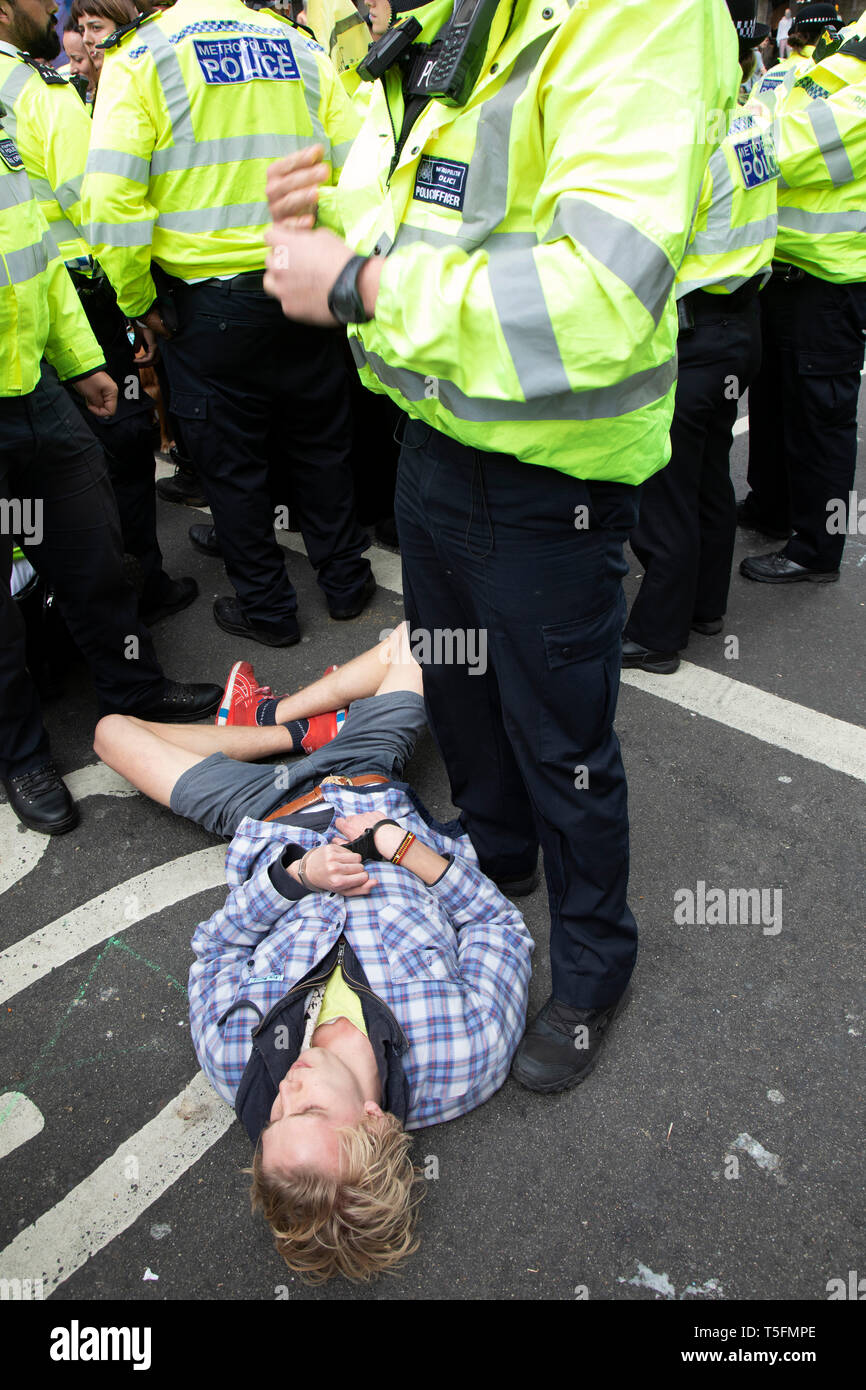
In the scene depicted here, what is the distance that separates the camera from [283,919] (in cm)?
227

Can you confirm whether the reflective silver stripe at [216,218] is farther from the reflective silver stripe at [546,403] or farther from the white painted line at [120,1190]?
the white painted line at [120,1190]

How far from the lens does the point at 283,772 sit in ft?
9.08

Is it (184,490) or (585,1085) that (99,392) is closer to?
(184,490)

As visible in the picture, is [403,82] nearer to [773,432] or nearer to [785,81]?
[785,81]

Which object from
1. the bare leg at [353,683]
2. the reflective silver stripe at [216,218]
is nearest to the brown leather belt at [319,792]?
the bare leg at [353,683]

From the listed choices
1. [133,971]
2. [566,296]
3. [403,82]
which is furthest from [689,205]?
[133,971]

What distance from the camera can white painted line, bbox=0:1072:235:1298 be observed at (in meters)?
1.89

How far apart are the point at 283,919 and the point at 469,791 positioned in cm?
55

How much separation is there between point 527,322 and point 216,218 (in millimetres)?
2359

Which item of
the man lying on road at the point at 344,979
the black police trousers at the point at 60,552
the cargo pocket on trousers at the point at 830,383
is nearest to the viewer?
the man lying on road at the point at 344,979

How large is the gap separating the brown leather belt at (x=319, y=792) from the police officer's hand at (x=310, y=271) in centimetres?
Answer: 145

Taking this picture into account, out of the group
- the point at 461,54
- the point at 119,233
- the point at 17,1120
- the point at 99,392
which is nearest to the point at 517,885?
the point at 17,1120

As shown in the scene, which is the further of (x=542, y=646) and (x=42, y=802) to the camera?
(x=42, y=802)

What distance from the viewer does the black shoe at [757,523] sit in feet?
14.2
